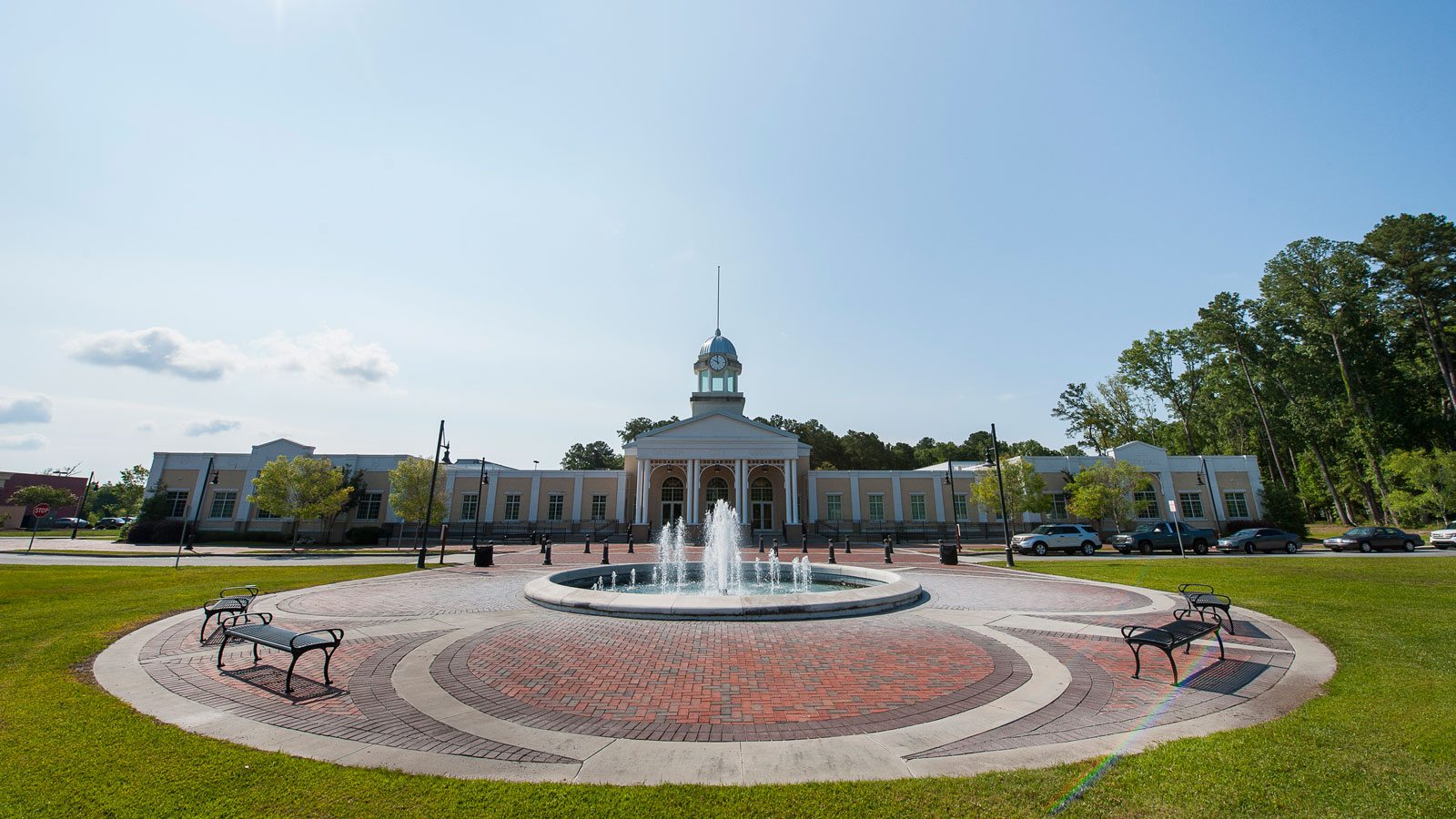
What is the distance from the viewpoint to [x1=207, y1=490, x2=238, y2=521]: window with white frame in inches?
1662

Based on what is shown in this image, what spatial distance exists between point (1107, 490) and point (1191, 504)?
13.3 meters

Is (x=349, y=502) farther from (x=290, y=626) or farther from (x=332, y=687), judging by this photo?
(x=332, y=687)

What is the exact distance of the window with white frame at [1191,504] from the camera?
42.6 meters

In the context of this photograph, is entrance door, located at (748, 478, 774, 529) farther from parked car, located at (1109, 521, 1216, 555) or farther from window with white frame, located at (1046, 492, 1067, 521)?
parked car, located at (1109, 521, 1216, 555)

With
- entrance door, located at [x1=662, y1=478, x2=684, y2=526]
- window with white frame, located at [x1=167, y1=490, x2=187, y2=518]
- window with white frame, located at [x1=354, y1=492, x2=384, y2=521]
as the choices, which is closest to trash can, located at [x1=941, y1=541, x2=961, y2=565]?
entrance door, located at [x1=662, y1=478, x2=684, y2=526]

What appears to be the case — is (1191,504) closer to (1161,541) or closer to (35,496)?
(1161,541)

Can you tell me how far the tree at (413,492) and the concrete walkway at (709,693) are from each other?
2957cm

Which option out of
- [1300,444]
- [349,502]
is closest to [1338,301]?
[1300,444]

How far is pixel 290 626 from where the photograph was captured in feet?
32.2

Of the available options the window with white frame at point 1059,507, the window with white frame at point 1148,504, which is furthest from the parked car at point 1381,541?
the window with white frame at point 1059,507

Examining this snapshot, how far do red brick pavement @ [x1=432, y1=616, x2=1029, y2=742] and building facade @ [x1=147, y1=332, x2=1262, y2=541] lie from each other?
30.7 meters

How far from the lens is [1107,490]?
1401 inches

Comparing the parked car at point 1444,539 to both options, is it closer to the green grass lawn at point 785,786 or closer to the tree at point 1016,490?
the tree at point 1016,490

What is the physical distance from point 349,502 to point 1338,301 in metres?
75.3
